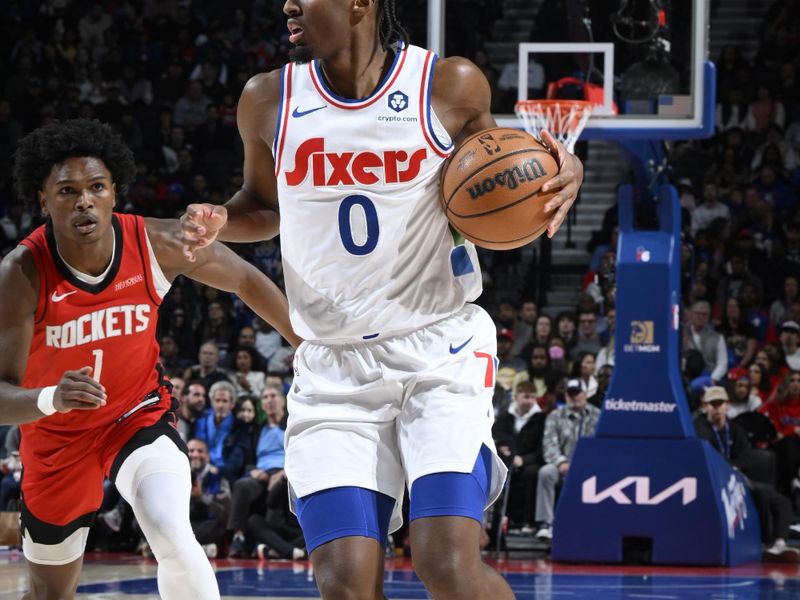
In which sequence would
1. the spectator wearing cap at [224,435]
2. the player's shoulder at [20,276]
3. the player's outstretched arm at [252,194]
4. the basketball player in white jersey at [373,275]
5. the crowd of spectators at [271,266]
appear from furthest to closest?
1. the spectator wearing cap at [224,435]
2. the crowd of spectators at [271,266]
3. the player's shoulder at [20,276]
4. the player's outstretched arm at [252,194]
5. the basketball player in white jersey at [373,275]

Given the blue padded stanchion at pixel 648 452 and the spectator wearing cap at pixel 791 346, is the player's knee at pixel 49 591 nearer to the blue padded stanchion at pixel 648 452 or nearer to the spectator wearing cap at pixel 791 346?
the blue padded stanchion at pixel 648 452

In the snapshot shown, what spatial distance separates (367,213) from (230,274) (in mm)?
1390

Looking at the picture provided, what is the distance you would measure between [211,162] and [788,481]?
26.6 ft

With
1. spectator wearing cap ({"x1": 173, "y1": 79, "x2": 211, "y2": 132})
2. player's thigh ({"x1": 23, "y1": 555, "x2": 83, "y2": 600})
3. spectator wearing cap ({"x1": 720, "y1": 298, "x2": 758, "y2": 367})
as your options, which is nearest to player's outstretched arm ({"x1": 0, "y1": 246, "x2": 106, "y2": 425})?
player's thigh ({"x1": 23, "y1": 555, "x2": 83, "y2": 600})

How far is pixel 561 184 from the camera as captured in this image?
354 cm

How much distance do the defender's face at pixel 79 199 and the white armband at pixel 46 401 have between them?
2.58 feet

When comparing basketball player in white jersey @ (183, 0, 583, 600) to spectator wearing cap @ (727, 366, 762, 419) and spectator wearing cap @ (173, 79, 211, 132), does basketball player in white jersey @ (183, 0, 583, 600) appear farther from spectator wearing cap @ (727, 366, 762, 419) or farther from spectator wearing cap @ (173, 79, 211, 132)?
spectator wearing cap @ (173, 79, 211, 132)

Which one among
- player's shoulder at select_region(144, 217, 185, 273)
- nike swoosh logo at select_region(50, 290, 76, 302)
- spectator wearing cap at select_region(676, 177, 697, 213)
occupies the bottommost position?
nike swoosh logo at select_region(50, 290, 76, 302)

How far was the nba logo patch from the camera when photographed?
362cm

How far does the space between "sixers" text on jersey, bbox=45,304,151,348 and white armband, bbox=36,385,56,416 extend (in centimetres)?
60

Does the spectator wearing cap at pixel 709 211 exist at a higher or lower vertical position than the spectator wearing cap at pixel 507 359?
higher

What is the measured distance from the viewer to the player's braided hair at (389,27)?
3.83m

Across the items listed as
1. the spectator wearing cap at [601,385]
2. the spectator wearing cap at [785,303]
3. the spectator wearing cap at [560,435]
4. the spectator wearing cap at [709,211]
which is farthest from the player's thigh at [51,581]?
the spectator wearing cap at [709,211]

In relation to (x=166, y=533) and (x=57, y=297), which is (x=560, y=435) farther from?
(x=166, y=533)
